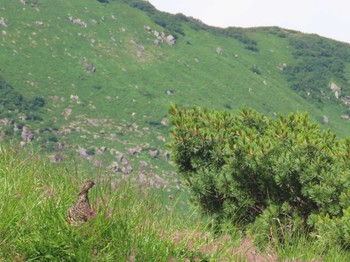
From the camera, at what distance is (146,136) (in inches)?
6939

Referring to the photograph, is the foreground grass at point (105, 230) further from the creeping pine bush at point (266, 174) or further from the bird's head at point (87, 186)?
the creeping pine bush at point (266, 174)

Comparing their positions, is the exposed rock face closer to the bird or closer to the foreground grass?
the foreground grass

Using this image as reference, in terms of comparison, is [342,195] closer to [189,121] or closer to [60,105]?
[189,121]

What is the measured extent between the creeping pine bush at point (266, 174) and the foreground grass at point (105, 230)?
2.93 m

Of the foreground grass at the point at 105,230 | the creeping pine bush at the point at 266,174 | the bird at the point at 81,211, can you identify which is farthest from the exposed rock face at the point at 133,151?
the bird at the point at 81,211

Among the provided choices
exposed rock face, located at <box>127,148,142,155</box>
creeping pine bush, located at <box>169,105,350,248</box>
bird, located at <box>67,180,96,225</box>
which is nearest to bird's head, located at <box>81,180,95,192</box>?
bird, located at <box>67,180,96,225</box>

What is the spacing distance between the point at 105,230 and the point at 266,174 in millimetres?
5573

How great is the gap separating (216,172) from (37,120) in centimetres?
15612

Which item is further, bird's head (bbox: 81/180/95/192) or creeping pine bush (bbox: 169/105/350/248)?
creeping pine bush (bbox: 169/105/350/248)

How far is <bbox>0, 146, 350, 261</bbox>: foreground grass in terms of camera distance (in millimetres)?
4824

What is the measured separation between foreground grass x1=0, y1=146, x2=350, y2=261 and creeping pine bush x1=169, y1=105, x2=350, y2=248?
2926 mm

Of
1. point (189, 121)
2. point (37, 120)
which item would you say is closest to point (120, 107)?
point (37, 120)

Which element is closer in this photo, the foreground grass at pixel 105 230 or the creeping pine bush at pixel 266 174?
the foreground grass at pixel 105 230

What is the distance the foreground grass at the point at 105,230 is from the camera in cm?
482
